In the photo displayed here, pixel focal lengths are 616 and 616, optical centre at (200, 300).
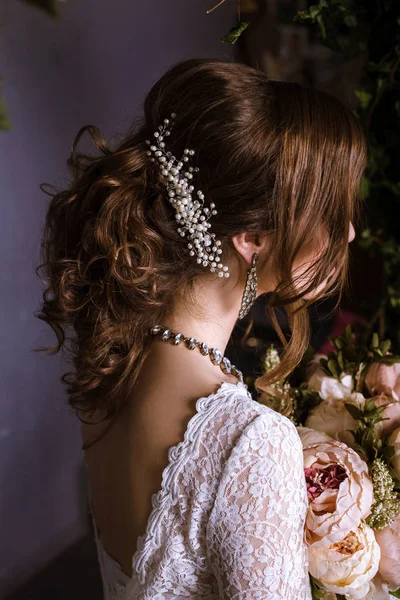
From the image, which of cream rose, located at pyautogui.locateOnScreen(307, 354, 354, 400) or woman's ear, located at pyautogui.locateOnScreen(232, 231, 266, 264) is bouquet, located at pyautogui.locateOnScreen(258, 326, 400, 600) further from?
woman's ear, located at pyautogui.locateOnScreen(232, 231, 266, 264)

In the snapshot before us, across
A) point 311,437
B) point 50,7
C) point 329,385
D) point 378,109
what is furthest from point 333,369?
point 50,7

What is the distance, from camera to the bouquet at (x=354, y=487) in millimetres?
877

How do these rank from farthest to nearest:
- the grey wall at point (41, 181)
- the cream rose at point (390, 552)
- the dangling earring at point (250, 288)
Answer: the grey wall at point (41, 181) < the dangling earring at point (250, 288) < the cream rose at point (390, 552)

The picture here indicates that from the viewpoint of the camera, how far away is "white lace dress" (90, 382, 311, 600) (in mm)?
801

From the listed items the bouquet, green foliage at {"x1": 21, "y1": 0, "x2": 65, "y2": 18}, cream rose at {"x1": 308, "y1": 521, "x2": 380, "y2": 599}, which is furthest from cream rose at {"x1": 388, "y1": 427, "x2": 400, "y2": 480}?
green foliage at {"x1": 21, "y1": 0, "x2": 65, "y2": 18}

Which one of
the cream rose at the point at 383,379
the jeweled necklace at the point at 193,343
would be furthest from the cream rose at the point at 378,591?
the jeweled necklace at the point at 193,343

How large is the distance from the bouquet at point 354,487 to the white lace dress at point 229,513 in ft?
0.14

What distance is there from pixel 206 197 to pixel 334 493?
0.49 meters

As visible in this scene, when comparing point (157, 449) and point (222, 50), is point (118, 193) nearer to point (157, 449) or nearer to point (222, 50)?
point (157, 449)

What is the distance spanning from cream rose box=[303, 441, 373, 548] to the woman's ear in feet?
1.09

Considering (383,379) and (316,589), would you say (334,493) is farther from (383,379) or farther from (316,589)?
(383,379)

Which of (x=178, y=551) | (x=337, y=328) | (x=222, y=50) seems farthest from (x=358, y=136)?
(x=337, y=328)

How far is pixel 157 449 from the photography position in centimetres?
88

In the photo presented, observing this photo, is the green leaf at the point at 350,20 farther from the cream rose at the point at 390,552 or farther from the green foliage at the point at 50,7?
→ the cream rose at the point at 390,552
